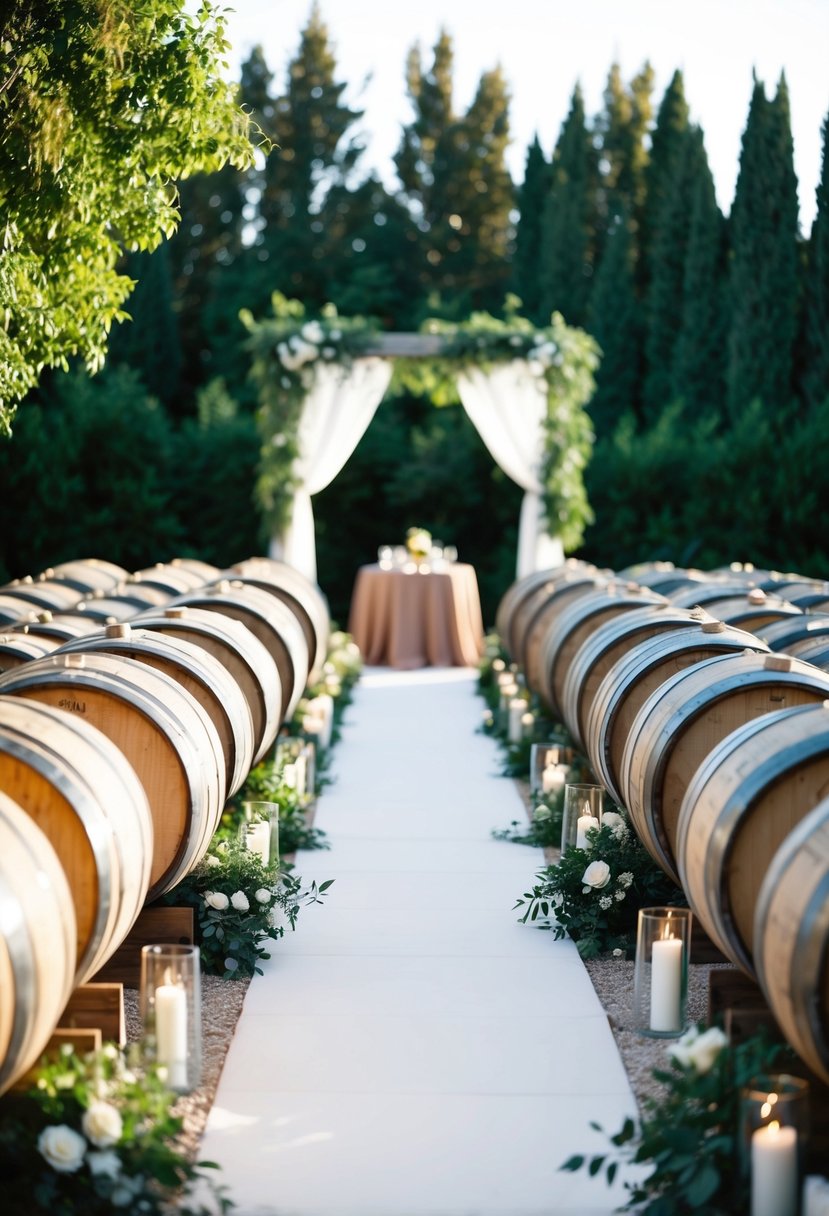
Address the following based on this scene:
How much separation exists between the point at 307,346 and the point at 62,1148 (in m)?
10.1

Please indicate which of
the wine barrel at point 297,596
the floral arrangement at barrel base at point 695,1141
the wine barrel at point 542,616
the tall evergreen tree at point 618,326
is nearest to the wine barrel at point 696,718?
the floral arrangement at barrel base at point 695,1141

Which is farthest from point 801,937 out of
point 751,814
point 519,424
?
point 519,424

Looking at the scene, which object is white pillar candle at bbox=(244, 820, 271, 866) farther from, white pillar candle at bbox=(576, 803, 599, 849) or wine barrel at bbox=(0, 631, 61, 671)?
white pillar candle at bbox=(576, 803, 599, 849)

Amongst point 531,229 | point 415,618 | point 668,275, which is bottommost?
point 415,618

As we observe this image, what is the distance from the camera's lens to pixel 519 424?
12.9 m

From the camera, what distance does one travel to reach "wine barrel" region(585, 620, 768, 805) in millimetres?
5043

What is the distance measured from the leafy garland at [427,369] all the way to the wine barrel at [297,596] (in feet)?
10.3

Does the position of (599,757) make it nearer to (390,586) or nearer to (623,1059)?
(623,1059)

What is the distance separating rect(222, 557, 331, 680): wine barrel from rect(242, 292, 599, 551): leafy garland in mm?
3132

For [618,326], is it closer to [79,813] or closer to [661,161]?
[661,161]

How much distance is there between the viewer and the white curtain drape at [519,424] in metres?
12.8

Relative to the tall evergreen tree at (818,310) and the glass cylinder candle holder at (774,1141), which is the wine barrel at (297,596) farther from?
the tall evergreen tree at (818,310)

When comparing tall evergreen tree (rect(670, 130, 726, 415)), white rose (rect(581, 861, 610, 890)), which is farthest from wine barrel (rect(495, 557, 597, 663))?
tall evergreen tree (rect(670, 130, 726, 415))

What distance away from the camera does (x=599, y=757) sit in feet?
17.4
